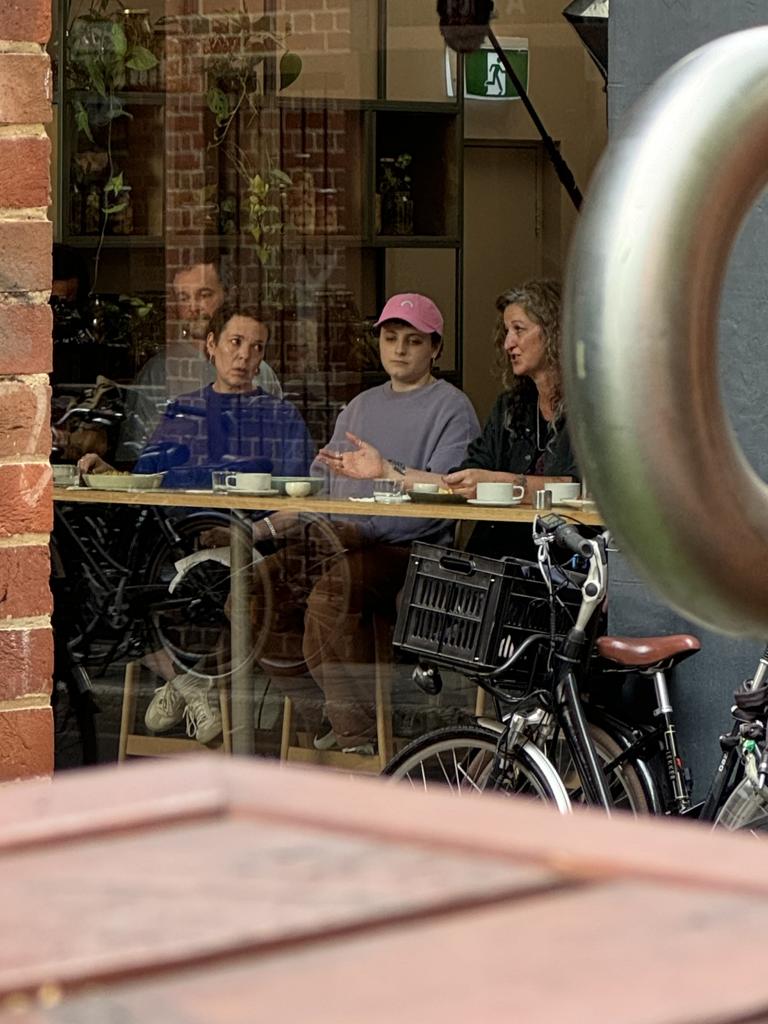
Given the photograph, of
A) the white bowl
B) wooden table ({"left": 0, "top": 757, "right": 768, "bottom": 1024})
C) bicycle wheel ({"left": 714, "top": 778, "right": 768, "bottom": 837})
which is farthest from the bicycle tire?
wooden table ({"left": 0, "top": 757, "right": 768, "bottom": 1024})

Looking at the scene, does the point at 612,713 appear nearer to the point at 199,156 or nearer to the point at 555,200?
the point at 555,200

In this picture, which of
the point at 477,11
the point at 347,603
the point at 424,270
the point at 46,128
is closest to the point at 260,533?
the point at 347,603

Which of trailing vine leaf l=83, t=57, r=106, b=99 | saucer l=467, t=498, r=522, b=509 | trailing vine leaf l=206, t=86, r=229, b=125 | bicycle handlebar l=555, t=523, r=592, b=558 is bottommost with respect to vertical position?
bicycle handlebar l=555, t=523, r=592, b=558

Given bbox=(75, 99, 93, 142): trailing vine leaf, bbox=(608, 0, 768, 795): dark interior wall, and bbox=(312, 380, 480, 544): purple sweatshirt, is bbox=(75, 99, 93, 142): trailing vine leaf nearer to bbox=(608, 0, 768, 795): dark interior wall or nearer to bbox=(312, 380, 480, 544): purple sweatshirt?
bbox=(312, 380, 480, 544): purple sweatshirt

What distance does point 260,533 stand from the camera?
5.11 m

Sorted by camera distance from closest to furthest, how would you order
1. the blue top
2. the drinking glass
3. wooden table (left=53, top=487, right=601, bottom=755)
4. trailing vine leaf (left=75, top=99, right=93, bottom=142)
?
the drinking glass < wooden table (left=53, top=487, right=601, bottom=755) < the blue top < trailing vine leaf (left=75, top=99, right=93, bottom=142)

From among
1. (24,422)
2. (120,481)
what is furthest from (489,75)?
(24,422)

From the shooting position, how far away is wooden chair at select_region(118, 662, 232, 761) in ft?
16.4

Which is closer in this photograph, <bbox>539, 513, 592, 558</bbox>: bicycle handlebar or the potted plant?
<bbox>539, 513, 592, 558</bbox>: bicycle handlebar

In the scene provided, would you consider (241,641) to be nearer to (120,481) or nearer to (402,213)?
(120,481)

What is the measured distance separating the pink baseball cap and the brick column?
326 cm

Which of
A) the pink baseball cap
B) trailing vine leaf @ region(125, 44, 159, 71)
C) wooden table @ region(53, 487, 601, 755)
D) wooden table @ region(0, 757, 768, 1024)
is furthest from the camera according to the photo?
trailing vine leaf @ region(125, 44, 159, 71)

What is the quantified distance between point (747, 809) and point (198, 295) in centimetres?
278

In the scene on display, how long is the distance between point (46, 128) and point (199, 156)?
3.93 metres
